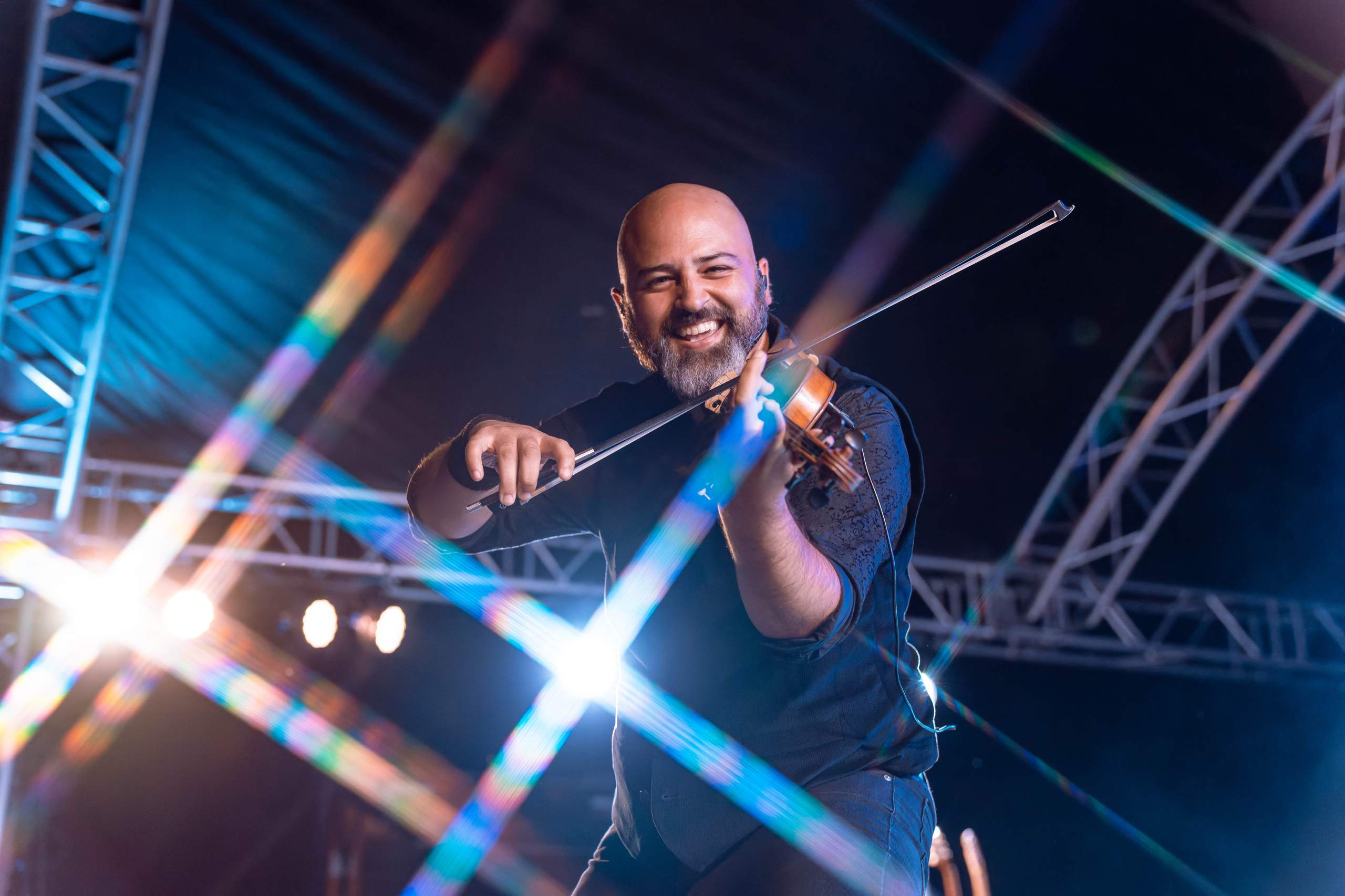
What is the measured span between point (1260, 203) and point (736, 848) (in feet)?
20.8

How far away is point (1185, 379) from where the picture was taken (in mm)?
6840

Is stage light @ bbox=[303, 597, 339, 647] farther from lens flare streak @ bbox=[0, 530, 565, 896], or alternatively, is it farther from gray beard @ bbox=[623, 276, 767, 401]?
gray beard @ bbox=[623, 276, 767, 401]

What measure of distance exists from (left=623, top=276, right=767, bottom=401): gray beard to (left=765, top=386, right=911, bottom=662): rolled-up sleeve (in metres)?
0.28

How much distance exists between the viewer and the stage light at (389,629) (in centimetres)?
712

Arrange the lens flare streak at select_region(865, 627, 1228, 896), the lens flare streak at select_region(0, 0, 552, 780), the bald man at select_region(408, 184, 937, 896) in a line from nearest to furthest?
the bald man at select_region(408, 184, 937, 896) → the lens flare streak at select_region(0, 0, 552, 780) → the lens flare streak at select_region(865, 627, 1228, 896)

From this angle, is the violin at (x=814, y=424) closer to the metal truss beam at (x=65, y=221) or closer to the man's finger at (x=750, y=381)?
the man's finger at (x=750, y=381)

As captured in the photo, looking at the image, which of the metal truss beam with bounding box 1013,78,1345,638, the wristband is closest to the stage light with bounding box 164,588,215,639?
the metal truss beam with bounding box 1013,78,1345,638

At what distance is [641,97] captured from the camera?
5043 mm

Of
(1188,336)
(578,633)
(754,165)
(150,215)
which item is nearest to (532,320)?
(754,165)

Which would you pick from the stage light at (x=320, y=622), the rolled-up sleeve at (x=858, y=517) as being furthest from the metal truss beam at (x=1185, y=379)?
the rolled-up sleeve at (x=858, y=517)

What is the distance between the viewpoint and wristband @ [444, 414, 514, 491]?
70.0 inches

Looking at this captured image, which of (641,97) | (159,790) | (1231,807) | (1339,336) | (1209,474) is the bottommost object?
(159,790)

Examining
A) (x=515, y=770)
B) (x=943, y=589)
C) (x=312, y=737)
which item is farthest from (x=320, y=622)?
(x=943, y=589)

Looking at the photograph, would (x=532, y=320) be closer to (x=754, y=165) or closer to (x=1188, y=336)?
(x=754, y=165)
